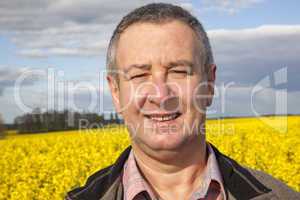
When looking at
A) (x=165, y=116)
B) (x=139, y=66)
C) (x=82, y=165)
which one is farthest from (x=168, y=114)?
(x=82, y=165)

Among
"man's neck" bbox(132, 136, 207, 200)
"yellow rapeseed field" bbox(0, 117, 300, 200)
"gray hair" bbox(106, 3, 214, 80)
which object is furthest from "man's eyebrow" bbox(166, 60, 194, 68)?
"yellow rapeseed field" bbox(0, 117, 300, 200)

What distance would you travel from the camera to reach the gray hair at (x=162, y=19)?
217 centimetres

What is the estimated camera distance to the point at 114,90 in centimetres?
237

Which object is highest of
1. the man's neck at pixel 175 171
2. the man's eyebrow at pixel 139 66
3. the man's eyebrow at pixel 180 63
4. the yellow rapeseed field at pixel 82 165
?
the man's eyebrow at pixel 180 63

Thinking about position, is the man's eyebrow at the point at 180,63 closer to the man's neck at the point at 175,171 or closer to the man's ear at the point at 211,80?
the man's ear at the point at 211,80

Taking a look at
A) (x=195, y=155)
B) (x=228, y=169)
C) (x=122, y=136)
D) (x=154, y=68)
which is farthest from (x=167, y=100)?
(x=122, y=136)

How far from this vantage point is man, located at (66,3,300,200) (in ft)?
6.92

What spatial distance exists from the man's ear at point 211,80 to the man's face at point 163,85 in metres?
0.03

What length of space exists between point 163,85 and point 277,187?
2.25ft

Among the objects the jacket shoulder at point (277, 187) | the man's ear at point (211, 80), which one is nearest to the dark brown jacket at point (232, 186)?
the jacket shoulder at point (277, 187)

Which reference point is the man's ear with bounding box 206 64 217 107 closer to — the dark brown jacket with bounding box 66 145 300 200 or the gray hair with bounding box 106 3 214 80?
the gray hair with bounding box 106 3 214 80

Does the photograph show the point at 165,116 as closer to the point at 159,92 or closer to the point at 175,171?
the point at 159,92

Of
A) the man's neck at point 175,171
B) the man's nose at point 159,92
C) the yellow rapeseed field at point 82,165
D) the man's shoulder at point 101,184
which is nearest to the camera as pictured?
the man's nose at point 159,92

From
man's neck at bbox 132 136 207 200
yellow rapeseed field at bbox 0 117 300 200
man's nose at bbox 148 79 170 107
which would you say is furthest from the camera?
yellow rapeseed field at bbox 0 117 300 200
